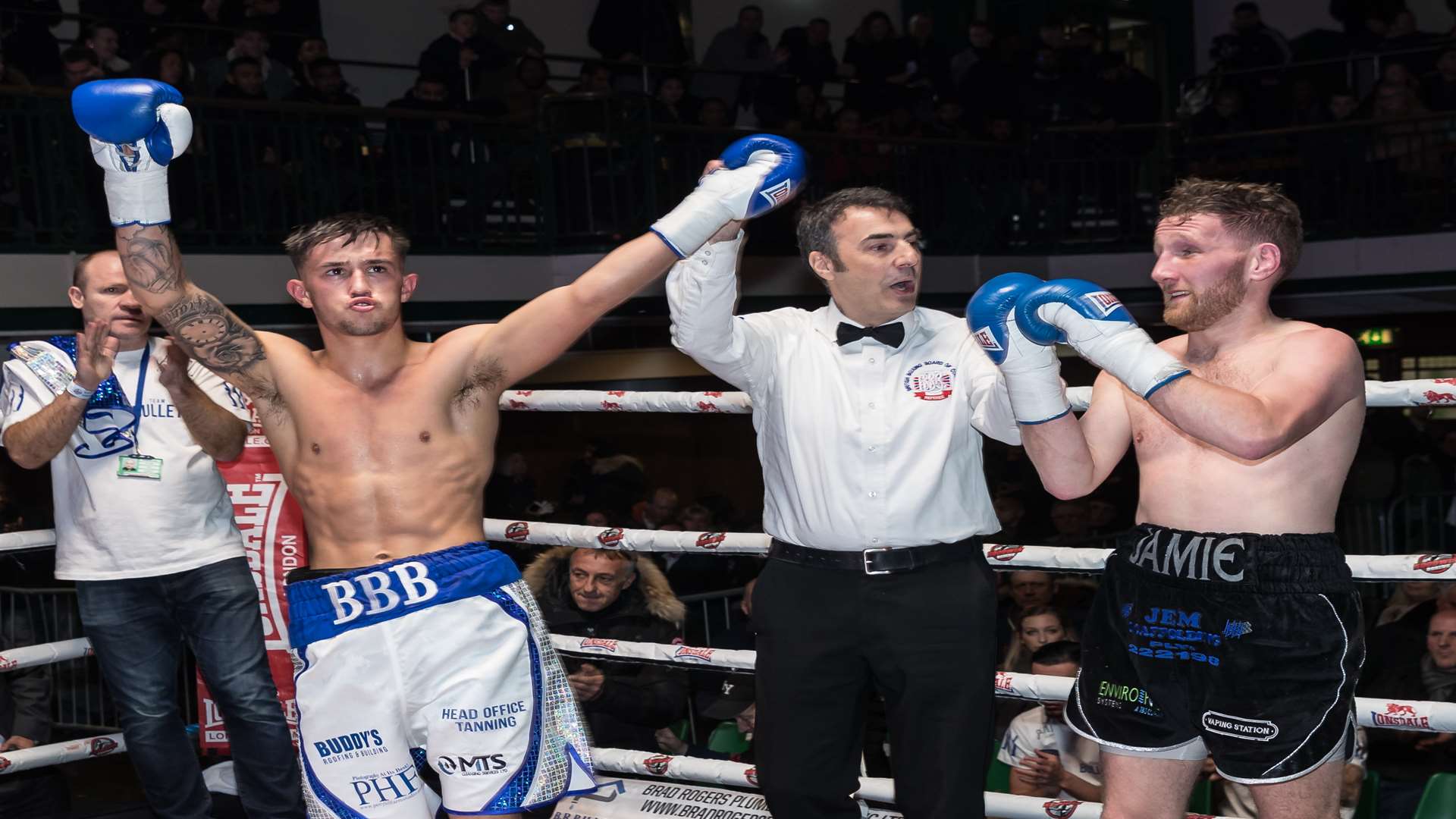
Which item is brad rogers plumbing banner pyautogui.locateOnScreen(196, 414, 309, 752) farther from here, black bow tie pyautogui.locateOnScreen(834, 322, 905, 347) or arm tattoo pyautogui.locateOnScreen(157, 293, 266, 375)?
black bow tie pyautogui.locateOnScreen(834, 322, 905, 347)

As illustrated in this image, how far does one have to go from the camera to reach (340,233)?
2.66 m

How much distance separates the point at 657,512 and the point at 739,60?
13.4 ft

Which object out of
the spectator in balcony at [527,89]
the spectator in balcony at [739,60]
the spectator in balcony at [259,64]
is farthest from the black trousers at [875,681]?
the spectator in balcony at [739,60]

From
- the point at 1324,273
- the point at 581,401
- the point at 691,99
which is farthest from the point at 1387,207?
the point at 581,401

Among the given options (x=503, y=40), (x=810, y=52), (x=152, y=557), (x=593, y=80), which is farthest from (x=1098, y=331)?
(x=810, y=52)

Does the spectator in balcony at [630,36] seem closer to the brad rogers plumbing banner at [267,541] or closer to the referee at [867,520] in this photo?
the brad rogers plumbing banner at [267,541]

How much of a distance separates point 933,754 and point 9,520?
597cm

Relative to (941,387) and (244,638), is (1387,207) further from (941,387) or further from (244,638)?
(244,638)

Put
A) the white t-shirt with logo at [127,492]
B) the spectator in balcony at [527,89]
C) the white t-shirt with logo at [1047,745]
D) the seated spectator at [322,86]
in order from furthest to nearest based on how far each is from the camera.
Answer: the spectator in balcony at [527,89], the seated spectator at [322,86], the white t-shirt with logo at [1047,745], the white t-shirt with logo at [127,492]

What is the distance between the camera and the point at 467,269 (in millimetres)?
8289

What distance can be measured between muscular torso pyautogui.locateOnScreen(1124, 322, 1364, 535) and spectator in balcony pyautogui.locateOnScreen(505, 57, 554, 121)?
6659 mm

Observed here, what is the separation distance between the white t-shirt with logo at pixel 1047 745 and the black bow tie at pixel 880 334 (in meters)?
1.50

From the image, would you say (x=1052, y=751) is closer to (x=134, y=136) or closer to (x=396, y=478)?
(x=396, y=478)

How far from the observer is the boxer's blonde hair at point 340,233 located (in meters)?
2.66
